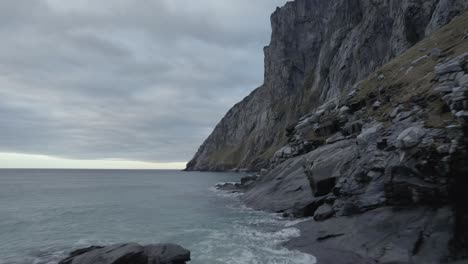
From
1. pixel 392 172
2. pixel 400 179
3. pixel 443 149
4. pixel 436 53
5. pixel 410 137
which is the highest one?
pixel 436 53

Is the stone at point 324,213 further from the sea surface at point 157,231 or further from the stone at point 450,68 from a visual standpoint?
the stone at point 450,68

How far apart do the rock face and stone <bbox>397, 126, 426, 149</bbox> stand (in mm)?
17479

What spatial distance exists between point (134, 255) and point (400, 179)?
1867 cm

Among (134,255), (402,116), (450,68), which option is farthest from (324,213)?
(134,255)

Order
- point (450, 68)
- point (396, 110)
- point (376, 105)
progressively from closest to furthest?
point (450, 68) < point (396, 110) < point (376, 105)

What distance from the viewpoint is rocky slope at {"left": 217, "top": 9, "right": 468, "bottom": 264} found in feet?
68.8

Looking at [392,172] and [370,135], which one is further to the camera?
[370,135]

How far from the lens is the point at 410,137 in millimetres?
24734

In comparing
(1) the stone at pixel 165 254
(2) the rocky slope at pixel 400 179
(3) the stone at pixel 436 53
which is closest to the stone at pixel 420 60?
(2) the rocky slope at pixel 400 179

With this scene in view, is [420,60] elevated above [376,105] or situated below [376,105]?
above

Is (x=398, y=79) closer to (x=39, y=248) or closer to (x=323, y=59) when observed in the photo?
(x=39, y=248)

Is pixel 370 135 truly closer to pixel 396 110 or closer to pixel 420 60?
pixel 396 110

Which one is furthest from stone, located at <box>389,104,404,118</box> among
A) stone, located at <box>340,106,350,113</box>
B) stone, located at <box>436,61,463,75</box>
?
stone, located at <box>340,106,350,113</box>

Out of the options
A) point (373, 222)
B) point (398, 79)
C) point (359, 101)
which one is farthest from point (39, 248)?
point (398, 79)
